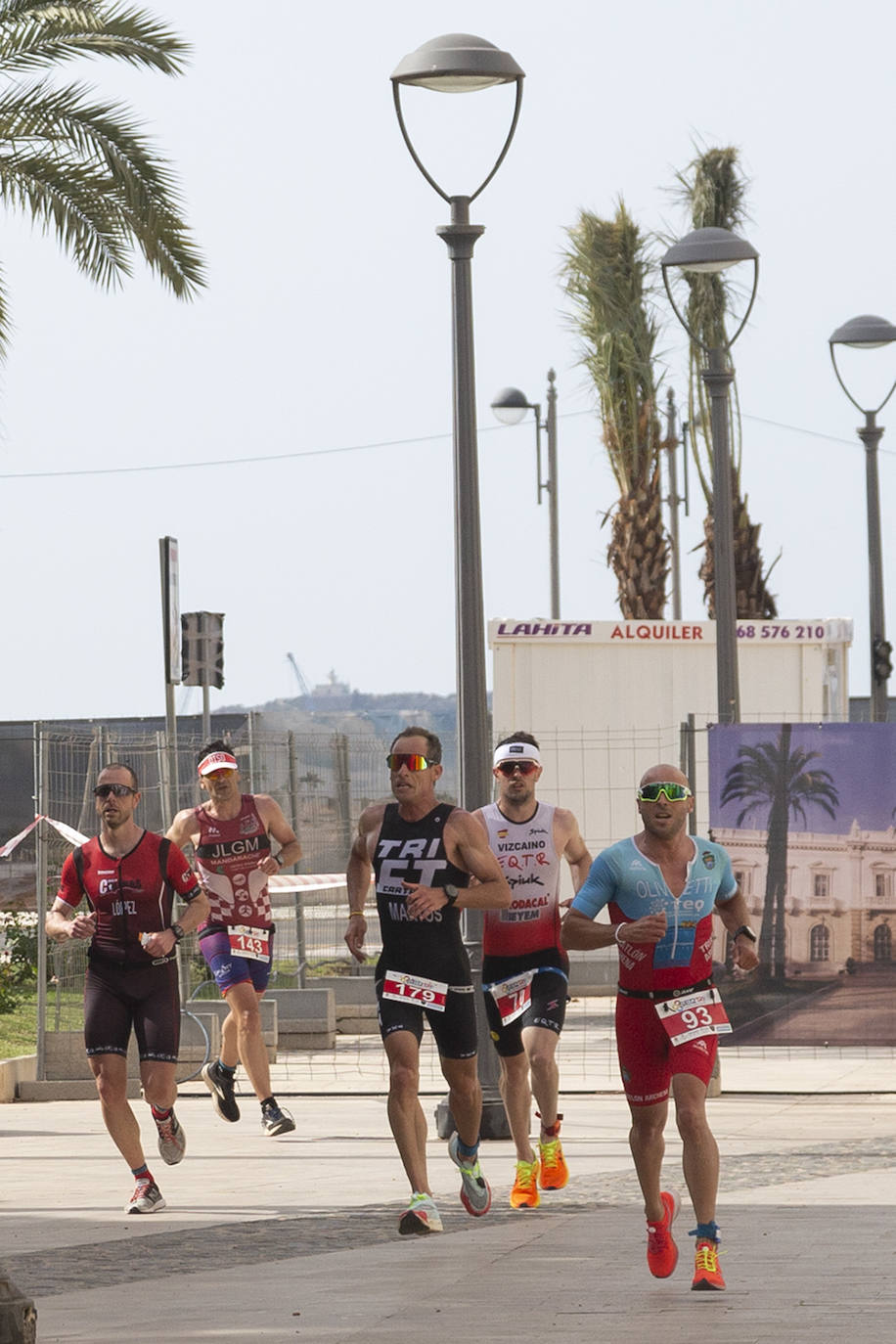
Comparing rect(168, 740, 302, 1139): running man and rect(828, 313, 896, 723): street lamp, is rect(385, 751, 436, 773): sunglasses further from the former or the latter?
rect(828, 313, 896, 723): street lamp

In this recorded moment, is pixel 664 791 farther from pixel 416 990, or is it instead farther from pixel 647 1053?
pixel 416 990

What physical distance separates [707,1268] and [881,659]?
14.3 meters

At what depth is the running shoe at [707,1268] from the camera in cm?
739

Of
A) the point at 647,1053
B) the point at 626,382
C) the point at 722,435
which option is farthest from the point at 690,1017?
the point at 626,382

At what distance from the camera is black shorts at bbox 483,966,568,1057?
32.6 feet

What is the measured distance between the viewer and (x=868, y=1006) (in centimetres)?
1384

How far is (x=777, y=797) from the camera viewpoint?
45.4ft

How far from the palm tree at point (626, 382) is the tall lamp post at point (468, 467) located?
1750cm

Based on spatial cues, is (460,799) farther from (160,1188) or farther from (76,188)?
(76,188)

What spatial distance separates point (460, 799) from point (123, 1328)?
539 centimetres

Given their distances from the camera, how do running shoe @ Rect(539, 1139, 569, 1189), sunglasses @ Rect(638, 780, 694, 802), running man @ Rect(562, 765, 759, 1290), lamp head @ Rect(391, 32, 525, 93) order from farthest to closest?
lamp head @ Rect(391, 32, 525, 93), running shoe @ Rect(539, 1139, 569, 1189), sunglasses @ Rect(638, 780, 694, 802), running man @ Rect(562, 765, 759, 1290)

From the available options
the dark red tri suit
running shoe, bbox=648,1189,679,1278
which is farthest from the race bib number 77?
the dark red tri suit

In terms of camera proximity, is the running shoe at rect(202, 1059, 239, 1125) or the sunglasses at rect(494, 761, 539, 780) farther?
the running shoe at rect(202, 1059, 239, 1125)

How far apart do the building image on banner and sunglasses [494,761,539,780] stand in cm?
392
